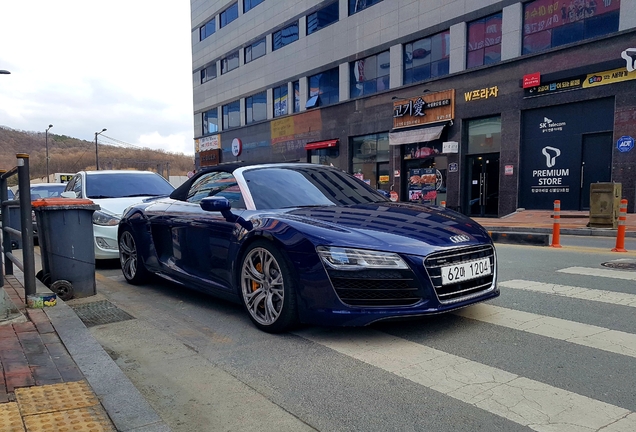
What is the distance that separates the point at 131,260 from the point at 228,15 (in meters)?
35.9

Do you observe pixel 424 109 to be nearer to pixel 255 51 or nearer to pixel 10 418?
pixel 255 51

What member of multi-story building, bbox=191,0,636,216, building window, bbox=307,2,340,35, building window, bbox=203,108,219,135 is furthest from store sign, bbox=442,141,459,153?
building window, bbox=203,108,219,135

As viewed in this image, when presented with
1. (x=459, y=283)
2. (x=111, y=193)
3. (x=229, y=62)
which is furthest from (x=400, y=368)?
(x=229, y=62)

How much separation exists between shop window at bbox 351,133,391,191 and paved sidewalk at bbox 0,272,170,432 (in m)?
21.0

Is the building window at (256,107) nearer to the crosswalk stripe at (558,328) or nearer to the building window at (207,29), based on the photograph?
the building window at (207,29)

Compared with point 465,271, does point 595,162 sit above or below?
above

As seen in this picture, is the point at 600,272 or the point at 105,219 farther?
the point at 105,219

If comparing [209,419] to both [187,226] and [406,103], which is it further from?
[406,103]

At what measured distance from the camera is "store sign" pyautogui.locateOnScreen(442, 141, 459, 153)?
20062 millimetres

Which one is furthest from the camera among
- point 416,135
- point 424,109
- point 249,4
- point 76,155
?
point 76,155

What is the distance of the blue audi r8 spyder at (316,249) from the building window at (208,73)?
123 feet

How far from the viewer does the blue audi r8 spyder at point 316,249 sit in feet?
11.5

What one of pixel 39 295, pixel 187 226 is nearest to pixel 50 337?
pixel 39 295

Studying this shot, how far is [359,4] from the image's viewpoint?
977 inches
